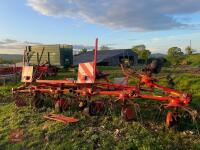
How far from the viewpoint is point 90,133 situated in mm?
7934

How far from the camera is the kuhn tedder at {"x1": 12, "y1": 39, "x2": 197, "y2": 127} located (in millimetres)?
7770

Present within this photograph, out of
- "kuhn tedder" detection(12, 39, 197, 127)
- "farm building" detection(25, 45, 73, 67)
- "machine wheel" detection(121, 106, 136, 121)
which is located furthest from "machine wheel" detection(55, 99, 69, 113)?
"farm building" detection(25, 45, 73, 67)

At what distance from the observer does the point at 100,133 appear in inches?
310

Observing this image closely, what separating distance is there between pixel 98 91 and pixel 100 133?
1687 mm

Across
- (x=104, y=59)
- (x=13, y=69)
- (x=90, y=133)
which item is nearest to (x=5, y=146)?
(x=90, y=133)

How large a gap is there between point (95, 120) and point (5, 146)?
2.37 m

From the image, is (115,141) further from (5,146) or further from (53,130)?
(5,146)

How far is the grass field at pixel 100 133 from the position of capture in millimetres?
7164

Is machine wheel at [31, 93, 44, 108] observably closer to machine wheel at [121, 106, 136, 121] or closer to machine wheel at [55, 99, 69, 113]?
machine wheel at [55, 99, 69, 113]

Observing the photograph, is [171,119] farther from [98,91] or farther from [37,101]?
[37,101]

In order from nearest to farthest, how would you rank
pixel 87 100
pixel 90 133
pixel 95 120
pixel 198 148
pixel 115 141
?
pixel 198 148 < pixel 115 141 < pixel 90 133 < pixel 95 120 < pixel 87 100

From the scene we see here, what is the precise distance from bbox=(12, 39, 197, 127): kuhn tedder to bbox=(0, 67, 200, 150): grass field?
13.6 inches

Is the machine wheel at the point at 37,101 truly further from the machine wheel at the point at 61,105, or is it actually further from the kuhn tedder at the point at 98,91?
the machine wheel at the point at 61,105

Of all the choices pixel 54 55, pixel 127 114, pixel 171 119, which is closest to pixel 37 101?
pixel 127 114
